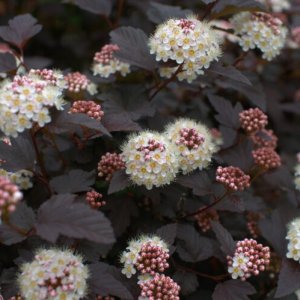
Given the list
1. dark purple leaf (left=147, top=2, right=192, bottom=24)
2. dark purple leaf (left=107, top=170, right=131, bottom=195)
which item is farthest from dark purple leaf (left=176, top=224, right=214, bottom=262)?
dark purple leaf (left=147, top=2, right=192, bottom=24)

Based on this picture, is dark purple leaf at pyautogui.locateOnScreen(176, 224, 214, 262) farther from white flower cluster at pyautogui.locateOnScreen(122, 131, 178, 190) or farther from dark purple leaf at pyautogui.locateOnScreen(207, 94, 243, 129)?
dark purple leaf at pyautogui.locateOnScreen(207, 94, 243, 129)

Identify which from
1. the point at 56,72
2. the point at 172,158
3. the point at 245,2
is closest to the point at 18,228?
the point at 172,158

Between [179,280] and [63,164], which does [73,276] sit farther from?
[63,164]

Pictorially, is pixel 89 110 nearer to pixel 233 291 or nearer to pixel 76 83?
pixel 76 83

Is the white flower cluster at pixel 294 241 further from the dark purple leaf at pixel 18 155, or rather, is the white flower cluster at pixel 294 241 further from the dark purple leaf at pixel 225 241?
the dark purple leaf at pixel 18 155

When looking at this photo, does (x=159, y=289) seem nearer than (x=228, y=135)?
Yes

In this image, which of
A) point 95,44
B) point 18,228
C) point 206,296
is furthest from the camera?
point 95,44

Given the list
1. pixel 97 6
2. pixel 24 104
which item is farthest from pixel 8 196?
pixel 97 6
